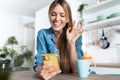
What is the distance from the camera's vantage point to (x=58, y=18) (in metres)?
0.95

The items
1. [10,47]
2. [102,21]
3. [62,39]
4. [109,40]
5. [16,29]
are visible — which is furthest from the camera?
[16,29]

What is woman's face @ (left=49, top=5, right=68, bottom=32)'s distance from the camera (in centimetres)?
94

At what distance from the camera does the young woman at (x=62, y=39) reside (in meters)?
0.86

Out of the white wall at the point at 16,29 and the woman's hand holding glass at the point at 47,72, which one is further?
the white wall at the point at 16,29

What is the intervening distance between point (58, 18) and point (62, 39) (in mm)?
135

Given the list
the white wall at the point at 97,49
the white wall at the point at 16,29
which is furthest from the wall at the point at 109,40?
the white wall at the point at 16,29

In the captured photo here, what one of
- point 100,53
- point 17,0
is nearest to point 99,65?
point 100,53

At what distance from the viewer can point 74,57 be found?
868 mm

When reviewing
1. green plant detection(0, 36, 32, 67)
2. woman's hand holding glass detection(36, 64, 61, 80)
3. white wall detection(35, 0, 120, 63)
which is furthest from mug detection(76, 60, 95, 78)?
green plant detection(0, 36, 32, 67)

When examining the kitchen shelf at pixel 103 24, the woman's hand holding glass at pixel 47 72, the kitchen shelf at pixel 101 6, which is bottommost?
the woman's hand holding glass at pixel 47 72

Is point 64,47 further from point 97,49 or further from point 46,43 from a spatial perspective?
point 97,49

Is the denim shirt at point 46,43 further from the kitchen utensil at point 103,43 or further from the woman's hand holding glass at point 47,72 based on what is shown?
the kitchen utensil at point 103,43

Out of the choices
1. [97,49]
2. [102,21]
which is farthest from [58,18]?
Answer: [97,49]

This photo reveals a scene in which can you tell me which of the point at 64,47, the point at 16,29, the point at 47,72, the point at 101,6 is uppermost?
the point at 101,6
